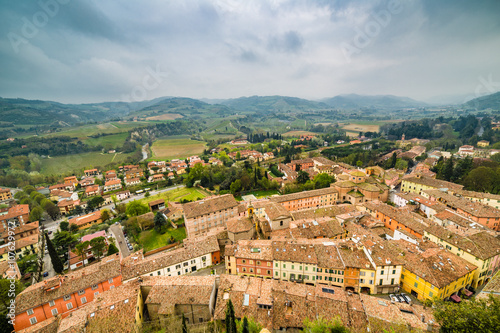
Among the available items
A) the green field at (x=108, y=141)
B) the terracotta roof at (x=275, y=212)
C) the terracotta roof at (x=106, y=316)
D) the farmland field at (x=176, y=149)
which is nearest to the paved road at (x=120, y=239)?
the terracotta roof at (x=106, y=316)

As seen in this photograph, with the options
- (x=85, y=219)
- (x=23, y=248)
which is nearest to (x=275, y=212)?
(x=85, y=219)

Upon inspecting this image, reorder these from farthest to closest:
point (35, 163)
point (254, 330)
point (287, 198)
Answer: point (35, 163)
point (287, 198)
point (254, 330)

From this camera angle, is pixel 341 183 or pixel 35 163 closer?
pixel 341 183

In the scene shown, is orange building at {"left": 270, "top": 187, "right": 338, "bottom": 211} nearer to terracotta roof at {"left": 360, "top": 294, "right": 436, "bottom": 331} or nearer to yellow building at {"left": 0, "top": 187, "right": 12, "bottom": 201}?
terracotta roof at {"left": 360, "top": 294, "right": 436, "bottom": 331}

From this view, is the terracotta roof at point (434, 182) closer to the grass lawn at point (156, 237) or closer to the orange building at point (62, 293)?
the grass lawn at point (156, 237)

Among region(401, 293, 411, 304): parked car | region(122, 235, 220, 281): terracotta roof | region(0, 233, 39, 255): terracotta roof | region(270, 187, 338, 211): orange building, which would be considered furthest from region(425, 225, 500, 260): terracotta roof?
region(0, 233, 39, 255): terracotta roof

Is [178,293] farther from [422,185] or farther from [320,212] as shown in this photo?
[422,185]

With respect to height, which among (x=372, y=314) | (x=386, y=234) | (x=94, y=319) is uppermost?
(x=94, y=319)

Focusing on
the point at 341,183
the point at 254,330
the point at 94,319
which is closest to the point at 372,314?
the point at 254,330

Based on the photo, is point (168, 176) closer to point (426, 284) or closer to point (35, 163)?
point (35, 163)
